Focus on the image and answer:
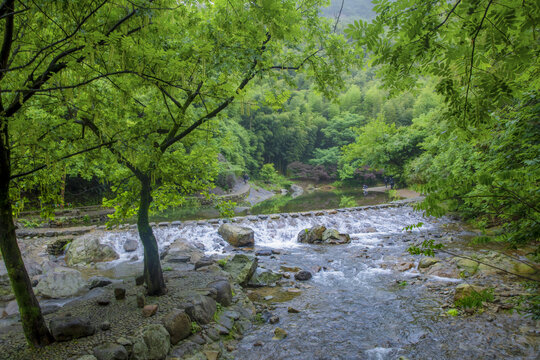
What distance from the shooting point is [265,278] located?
6969mm

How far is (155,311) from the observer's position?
4.32 metres

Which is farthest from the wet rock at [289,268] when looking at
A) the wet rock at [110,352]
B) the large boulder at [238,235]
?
the wet rock at [110,352]

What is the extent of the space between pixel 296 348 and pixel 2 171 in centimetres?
420

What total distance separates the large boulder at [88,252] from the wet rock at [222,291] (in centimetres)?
548

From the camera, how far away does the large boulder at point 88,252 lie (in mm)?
8883

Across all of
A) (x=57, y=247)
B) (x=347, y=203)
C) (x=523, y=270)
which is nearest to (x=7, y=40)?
(x=523, y=270)

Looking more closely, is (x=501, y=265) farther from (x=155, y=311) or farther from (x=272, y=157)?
(x=272, y=157)

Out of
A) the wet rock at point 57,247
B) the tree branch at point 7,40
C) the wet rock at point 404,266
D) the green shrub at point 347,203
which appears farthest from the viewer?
the green shrub at point 347,203

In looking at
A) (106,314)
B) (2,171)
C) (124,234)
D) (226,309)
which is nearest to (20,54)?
(2,171)

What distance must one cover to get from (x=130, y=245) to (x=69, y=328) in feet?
22.7

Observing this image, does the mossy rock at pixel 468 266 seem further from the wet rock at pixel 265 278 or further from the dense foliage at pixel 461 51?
the dense foliage at pixel 461 51

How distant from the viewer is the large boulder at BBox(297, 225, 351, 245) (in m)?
10.5

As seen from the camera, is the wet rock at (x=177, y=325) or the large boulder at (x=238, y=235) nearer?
the wet rock at (x=177, y=325)

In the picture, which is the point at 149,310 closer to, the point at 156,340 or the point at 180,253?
the point at 156,340
